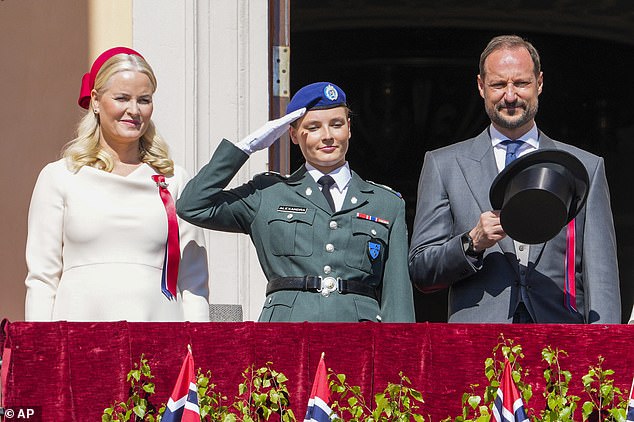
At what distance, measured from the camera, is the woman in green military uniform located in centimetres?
441

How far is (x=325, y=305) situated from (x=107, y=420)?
0.81m

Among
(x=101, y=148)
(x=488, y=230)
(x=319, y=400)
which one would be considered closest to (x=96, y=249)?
(x=101, y=148)

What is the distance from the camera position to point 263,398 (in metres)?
3.87

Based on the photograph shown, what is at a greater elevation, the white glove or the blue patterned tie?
the white glove

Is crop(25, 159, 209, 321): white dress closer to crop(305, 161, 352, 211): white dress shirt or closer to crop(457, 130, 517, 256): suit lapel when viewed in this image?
crop(305, 161, 352, 211): white dress shirt

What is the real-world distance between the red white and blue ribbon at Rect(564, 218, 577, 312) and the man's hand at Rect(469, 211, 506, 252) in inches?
11.7

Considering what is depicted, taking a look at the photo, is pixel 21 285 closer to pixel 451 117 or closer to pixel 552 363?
pixel 552 363

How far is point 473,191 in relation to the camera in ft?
14.9

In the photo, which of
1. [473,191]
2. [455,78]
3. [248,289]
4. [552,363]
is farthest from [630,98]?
[552,363]

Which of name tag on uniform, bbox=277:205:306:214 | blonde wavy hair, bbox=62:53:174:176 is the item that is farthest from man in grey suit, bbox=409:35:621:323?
blonde wavy hair, bbox=62:53:174:176

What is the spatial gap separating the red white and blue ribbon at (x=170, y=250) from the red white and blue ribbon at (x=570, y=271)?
3.82ft

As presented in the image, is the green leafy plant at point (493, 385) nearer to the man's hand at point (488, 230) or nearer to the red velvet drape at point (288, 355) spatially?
the red velvet drape at point (288, 355)

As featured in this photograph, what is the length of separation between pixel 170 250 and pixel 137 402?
748mm

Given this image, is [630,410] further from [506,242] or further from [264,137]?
[264,137]
